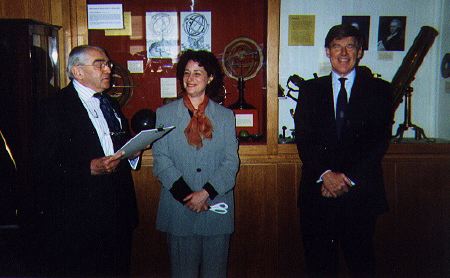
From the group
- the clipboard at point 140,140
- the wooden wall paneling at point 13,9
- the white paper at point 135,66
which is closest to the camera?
the clipboard at point 140,140

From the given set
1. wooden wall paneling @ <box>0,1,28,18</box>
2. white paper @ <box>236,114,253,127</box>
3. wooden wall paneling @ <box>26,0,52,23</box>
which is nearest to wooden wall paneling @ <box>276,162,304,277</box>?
white paper @ <box>236,114,253,127</box>

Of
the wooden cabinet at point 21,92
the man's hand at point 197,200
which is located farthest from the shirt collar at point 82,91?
the man's hand at point 197,200

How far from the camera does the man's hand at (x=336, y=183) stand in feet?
7.82

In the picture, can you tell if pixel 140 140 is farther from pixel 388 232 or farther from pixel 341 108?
pixel 388 232

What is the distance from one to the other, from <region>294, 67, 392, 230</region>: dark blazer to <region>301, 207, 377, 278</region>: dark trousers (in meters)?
0.07

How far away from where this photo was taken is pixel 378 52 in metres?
3.53

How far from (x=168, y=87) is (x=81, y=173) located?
1535 mm

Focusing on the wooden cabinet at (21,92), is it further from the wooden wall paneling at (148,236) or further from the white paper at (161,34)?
the white paper at (161,34)

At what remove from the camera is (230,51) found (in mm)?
3463

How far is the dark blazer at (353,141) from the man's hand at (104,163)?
104 centimetres

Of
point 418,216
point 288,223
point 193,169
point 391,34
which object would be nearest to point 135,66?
point 193,169

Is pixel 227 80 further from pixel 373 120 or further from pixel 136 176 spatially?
pixel 373 120

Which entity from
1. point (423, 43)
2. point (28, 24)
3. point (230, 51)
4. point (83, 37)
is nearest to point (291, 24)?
point (230, 51)

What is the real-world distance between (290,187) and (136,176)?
3.53 feet
